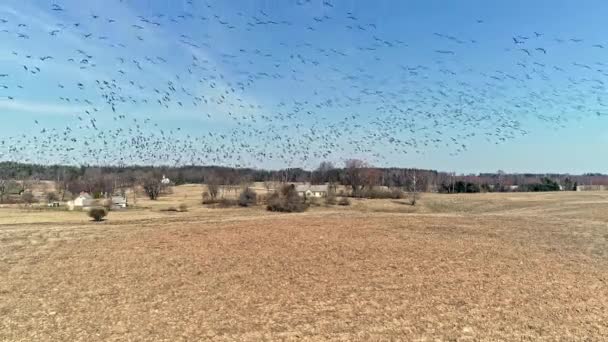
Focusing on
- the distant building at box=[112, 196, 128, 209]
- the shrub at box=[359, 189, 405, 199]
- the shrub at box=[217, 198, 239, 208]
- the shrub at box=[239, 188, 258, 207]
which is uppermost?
the shrub at box=[359, 189, 405, 199]

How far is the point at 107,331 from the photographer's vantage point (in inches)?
363

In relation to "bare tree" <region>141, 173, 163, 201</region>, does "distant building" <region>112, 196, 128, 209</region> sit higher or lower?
lower

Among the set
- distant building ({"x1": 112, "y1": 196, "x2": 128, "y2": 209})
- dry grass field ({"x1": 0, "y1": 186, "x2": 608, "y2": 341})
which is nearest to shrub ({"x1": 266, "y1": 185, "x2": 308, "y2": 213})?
distant building ({"x1": 112, "y1": 196, "x2": 128, "y2": 209})

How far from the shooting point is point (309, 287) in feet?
42.0

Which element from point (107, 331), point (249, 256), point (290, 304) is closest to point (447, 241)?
point (249, 256)

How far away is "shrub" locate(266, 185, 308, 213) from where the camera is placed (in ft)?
181

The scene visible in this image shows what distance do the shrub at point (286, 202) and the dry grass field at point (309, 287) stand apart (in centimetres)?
3086

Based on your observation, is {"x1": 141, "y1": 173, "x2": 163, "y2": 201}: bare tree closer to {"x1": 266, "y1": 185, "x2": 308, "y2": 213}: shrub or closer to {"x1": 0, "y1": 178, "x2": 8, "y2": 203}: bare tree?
{"x1": 0, "y1": 178, "x2": 8, "y2": 203}: bare tree

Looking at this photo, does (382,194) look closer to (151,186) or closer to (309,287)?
(151,186)

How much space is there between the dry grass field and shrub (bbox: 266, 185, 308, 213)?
101 feet

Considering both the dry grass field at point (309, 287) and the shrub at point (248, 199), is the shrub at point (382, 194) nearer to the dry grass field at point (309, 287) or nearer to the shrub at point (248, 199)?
the shrub at point (248, 199)

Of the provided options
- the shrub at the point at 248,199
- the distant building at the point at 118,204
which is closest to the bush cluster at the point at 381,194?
the shrub at the point at 248,199

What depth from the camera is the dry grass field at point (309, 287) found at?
923cm

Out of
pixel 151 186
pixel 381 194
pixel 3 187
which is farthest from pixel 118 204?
pixel 381 194
